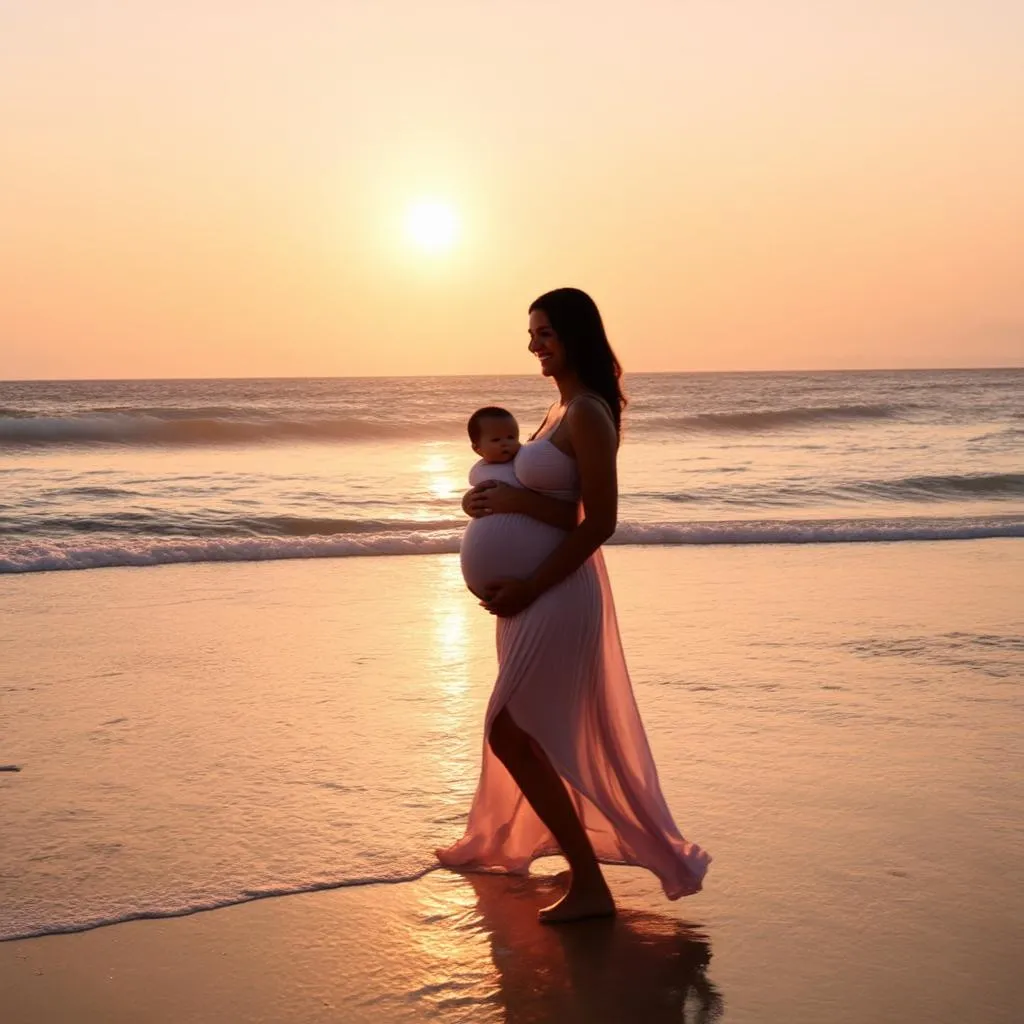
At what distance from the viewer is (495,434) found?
4152mm

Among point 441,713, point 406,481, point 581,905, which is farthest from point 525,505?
point 406,481

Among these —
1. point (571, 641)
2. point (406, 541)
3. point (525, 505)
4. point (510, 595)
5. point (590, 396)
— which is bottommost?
point (406, 541)

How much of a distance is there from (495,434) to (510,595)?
0.50m

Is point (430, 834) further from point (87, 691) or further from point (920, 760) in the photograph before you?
point (87, 691)

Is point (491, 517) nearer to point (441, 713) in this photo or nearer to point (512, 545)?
point (512, 545)

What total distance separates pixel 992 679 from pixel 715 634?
70.4 inches

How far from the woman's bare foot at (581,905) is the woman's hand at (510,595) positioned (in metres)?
0.85

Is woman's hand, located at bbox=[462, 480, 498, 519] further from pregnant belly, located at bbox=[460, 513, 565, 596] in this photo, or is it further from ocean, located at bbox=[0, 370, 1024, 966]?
ocean, located at bbox=[0, 370, 1024, 966]

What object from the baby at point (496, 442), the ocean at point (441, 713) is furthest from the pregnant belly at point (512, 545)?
the ocean at point (441, 713)

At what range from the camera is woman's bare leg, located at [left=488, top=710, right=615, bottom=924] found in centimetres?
410

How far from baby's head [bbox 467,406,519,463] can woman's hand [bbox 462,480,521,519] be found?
0.30ft

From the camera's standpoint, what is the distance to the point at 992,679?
705 cm

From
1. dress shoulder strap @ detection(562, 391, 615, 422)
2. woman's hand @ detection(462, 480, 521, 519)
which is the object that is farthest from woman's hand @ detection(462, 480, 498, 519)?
dress shoulder strap @ detection(562, 391, 615, 422)

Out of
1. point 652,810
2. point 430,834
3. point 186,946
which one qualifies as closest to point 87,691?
point 430,834
